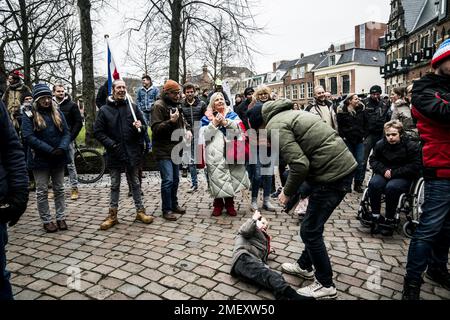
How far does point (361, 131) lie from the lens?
6.98 m

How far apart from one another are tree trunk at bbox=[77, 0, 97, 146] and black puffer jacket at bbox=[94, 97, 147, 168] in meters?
5.81

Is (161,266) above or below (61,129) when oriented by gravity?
below

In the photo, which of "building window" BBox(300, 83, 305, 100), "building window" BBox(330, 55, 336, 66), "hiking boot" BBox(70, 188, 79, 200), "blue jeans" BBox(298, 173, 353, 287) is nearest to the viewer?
"blue jeans" BBox(298, 173, 353, 287)

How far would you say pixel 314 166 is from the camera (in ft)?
9.48

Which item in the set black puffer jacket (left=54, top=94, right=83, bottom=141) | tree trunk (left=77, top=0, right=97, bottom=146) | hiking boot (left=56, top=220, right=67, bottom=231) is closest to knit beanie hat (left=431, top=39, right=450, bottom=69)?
hiking boot (left=56, top=220, right=67, bottom=231)

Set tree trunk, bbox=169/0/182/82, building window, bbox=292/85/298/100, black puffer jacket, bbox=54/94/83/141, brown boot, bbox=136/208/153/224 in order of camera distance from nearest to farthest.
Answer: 1. brown boot, bbox=136/208/153/224
2. black puffer jacket, bbox=54/94/83/141
3. tree trunk, bbox=169/0/182/82
4. building window, bbox=292/85/298/100

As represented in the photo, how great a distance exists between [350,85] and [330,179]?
161 feet

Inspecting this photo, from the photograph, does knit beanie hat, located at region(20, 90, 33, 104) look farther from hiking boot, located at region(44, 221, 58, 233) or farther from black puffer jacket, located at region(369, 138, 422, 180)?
black puffer jacket, located at region(369, 138, 422, 180)

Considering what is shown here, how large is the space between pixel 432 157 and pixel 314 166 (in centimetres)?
98

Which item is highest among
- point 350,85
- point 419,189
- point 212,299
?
point 350,85

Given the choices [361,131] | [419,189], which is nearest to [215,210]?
[419,189]

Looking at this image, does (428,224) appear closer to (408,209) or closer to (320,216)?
(320,216)

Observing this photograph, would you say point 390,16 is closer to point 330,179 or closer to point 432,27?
point 432,27

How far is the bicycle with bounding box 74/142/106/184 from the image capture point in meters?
8.45
